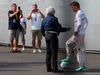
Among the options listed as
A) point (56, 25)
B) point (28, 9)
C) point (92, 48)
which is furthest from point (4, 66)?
point (28, 9)

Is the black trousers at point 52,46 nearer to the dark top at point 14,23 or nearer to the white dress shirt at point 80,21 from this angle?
the white dress shirt at point 80,21

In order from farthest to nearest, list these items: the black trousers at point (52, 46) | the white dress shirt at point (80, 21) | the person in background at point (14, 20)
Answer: the person in background at point (14, 20)
the black trousers at point (52, 46)
the white dress shirt at point (80, 21)

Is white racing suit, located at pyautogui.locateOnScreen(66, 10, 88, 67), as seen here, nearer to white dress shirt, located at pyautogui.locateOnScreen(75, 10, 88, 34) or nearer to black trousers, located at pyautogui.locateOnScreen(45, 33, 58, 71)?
white dress shirt, located at pyautogui.locateOnScreen(75, 10, 88, 34)

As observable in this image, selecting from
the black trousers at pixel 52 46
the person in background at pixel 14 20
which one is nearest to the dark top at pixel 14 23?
the person in background at pixel 14 20

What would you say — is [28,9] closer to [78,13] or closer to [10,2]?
[10,2]

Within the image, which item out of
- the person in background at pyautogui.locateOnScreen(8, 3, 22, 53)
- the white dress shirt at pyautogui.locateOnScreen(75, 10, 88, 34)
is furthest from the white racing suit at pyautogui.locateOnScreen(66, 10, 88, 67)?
the person in background at pyautogui.locateOnScreen(8, 3, 22, 53)

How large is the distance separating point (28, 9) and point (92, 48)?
3.13 metres

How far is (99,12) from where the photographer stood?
27.5 ft

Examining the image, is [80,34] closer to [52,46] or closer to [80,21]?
[80,21]

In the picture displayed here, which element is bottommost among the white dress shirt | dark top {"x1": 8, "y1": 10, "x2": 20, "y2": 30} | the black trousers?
the black trousers

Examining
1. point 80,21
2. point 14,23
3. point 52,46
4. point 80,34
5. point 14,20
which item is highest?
point 14,20

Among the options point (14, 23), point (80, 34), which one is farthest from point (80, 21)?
point (14, 23)

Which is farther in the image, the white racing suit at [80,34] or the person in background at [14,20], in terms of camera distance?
the person in background at [14,20]

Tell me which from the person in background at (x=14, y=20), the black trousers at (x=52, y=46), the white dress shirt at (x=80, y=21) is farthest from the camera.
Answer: the person in background at (x=14, y=20)
